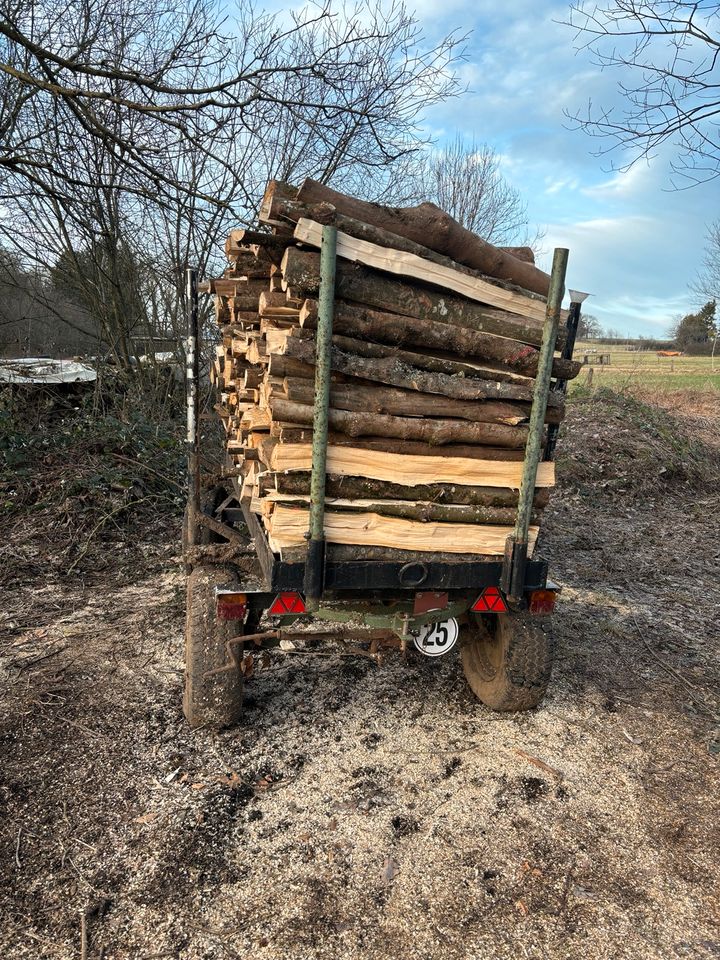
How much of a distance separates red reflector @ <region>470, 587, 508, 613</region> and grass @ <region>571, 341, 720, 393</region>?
13836 mm

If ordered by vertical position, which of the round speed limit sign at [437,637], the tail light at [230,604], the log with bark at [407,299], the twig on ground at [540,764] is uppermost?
the log with bark at [407,299]

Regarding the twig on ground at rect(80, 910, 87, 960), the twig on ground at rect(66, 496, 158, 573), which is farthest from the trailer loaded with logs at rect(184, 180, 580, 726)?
the twig on ground at rect(66, 496, 158, 573)

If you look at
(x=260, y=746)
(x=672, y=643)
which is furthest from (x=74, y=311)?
(x=672, y=643)

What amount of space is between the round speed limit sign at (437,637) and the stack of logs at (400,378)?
557 millimetres

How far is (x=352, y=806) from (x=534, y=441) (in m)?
1.95

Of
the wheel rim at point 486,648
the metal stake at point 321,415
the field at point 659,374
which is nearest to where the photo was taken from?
the metal stake at point 321,415

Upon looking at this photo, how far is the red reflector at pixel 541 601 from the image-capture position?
334 centimetres

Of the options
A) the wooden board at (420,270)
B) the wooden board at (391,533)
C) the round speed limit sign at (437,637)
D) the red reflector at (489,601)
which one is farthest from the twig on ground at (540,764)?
the wooden board at (420,270)

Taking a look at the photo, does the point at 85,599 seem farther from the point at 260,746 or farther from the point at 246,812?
the point at 246,812

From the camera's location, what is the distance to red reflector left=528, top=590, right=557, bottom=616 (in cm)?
334

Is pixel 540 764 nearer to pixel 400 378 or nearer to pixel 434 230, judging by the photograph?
pixel 400 378

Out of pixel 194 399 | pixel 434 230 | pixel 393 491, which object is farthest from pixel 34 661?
pixel 434 230

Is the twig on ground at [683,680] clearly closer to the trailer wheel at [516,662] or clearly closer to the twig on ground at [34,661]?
the trailer wheel at [516,662]

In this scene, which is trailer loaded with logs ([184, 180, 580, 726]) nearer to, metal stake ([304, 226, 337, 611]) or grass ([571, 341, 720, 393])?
metal stake ([304, 226, 337, 611])
